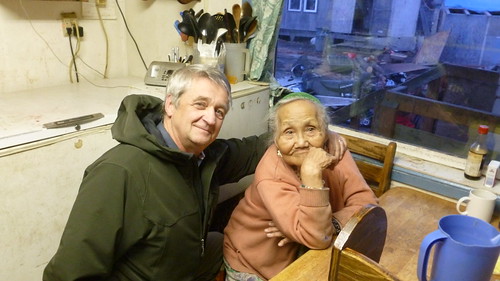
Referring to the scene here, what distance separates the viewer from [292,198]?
3.92 feet

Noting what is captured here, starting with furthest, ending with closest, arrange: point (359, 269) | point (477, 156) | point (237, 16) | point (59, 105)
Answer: point (237, 16), point (59, 105), point (477, 156), point (359, 269)

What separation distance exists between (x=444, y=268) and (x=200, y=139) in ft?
2.62

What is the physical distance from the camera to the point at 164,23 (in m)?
2.37

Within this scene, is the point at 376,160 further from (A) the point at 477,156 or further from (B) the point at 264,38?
(B) the point at 264,38

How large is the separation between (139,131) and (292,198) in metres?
0.51

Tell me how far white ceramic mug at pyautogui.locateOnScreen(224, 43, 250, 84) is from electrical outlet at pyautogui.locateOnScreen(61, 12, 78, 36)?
899mm

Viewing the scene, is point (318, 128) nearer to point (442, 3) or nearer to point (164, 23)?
point (442, 3)

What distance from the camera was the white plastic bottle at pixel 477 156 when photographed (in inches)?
62.1

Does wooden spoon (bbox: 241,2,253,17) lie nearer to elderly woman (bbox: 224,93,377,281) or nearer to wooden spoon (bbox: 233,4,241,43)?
wooden spoon (bbox: 233,4,241,43)

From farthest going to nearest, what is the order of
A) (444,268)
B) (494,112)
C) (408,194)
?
(494,112) < (408,194) < (444,268)

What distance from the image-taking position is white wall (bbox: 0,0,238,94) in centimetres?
203

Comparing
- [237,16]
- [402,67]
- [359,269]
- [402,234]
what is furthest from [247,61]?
[359,269]

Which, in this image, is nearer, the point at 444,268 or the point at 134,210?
the point at 444,268

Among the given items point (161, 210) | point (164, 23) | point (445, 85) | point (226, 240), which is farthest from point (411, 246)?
point (164, 23)
